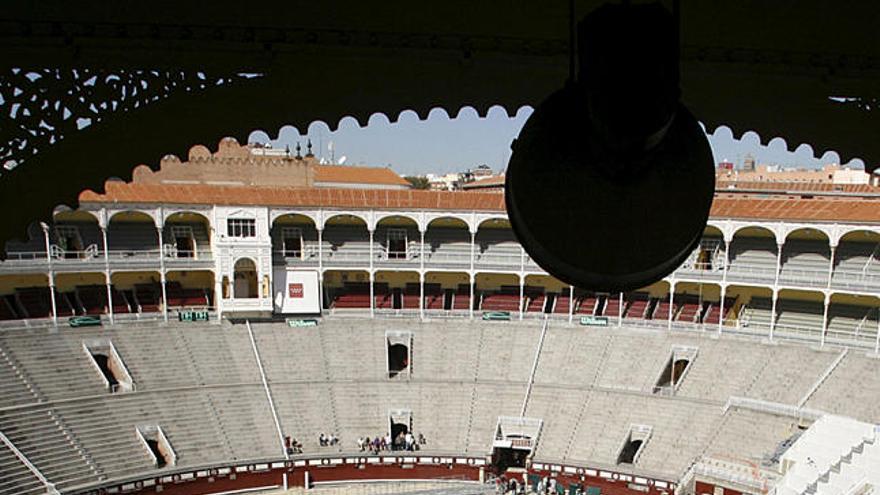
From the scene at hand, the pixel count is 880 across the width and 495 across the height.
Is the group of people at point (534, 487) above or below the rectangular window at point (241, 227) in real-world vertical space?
below

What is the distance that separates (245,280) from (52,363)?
7002 millimetres

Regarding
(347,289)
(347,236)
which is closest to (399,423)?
(347,289)

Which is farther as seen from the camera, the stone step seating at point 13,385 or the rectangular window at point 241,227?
the rectangular window at point 241,227

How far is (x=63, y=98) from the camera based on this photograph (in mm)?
2451

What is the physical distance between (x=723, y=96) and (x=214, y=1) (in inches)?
91.8

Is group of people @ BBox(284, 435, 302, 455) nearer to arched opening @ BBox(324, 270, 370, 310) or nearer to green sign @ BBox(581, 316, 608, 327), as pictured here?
arched opening @ BBox(324, 270, 370, 310)

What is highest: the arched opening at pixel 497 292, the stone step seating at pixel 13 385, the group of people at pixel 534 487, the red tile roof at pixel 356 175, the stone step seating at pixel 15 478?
the red tile roof at pixel 356 175

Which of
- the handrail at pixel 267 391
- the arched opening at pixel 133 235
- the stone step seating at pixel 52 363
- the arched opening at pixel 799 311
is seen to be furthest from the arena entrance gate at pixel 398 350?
the arched opening at pixel 799 311

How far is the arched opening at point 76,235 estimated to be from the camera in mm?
21219

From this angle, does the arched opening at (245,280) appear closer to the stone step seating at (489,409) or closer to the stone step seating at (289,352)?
the stone step seating at (289,352)

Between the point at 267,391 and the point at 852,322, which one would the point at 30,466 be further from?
the point at 852,322

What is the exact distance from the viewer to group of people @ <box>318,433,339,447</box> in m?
18.7

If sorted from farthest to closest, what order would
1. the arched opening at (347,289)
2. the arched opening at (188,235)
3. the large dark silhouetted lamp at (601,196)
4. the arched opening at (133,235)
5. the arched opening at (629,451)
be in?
the arched opening at (347,289), the arched opening at (188,235), the arched opening at (133,235), the arched opening at (629,451), the large dark silhouetted lamp at (601,196)

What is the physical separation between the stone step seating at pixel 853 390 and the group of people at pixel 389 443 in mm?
11856
